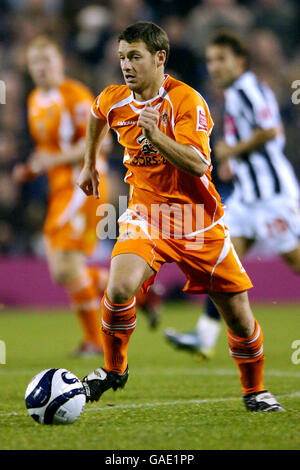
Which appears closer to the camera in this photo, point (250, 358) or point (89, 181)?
point (250, 358)

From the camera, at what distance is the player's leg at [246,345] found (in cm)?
416

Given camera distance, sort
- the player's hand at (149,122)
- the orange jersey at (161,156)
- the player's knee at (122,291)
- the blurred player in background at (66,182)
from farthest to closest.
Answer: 1. the blurred player in background at (66,182)
2. the orange jersey at (161,156)
3. the player's knee at (122,291)
4. the player's hand at (149,122)

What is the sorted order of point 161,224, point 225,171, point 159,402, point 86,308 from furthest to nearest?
point 86,308, point 225,171, point 159,402, point 161,224

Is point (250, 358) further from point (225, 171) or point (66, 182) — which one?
point (66, 182)

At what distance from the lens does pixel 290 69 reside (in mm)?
12703

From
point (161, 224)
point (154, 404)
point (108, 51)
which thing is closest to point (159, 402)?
point (154, 404)

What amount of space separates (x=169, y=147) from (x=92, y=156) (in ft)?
2.70

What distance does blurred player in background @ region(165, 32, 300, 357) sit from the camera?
6.52 metres

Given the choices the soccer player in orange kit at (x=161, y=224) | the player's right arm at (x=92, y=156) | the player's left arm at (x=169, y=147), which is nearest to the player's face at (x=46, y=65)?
the player's right arm at (x=92, y=156)

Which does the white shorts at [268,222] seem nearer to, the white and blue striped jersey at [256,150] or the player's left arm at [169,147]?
the white and blue striped jersey at [256,150]

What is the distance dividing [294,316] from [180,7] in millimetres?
5412

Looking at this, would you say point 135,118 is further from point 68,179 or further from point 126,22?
point 126,22

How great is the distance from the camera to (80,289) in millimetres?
7277

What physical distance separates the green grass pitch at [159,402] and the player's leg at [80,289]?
0.98 ft
